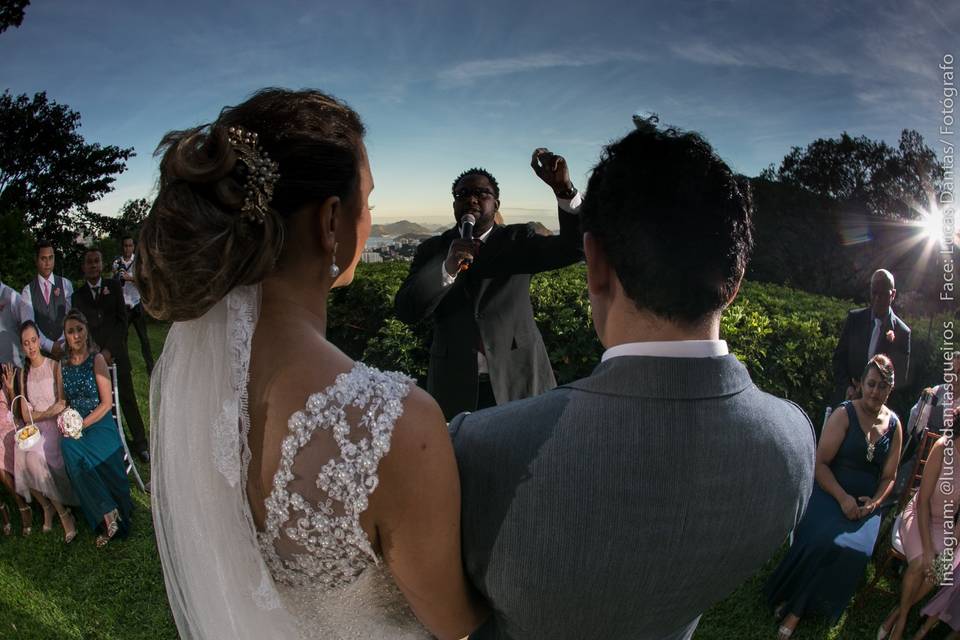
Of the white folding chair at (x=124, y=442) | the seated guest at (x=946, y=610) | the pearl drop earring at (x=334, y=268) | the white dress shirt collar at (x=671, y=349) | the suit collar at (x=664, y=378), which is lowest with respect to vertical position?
the seated guest at (x=946, y=610)

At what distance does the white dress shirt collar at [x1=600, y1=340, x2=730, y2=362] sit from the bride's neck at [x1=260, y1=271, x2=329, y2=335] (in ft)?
2.28

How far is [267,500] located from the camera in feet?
4.54

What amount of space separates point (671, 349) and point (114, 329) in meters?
7.65

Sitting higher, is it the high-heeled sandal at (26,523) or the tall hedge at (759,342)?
the tall hedge at (759,342)

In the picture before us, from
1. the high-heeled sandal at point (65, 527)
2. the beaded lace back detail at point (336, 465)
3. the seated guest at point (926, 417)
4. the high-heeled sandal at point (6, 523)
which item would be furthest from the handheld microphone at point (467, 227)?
the high-heeled sandal at point (6, 523)

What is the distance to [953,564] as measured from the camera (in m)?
4.15

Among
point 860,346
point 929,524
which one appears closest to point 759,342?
point 860,346

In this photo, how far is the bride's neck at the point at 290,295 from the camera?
1.47 meters

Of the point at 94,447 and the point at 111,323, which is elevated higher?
the point at 111,323

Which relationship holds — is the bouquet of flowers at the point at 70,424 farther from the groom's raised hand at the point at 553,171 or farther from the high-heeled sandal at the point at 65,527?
the groom's raised hand at the point at 553,171

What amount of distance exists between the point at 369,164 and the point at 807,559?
4.17 m

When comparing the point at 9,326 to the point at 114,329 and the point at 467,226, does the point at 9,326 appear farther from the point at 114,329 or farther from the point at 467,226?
the point at 467,226

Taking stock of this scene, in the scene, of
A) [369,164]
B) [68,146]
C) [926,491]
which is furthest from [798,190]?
[68,146]

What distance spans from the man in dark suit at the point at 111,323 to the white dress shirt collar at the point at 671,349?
23.4 feet
